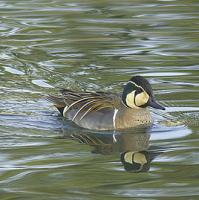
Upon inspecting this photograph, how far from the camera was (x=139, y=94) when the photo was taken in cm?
1198

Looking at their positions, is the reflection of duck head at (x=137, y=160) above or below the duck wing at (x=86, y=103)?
below

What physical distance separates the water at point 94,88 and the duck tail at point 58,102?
0.14 meters

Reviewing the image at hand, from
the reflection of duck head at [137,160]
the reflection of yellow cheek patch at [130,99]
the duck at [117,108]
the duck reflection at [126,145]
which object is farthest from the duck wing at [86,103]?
the reflection of duck head at [137,160]

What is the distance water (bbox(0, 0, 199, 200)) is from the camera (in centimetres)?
920

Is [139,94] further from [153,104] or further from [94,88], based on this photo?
[94,88]

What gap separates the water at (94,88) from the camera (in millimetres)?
9195

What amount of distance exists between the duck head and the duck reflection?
0.33 meters

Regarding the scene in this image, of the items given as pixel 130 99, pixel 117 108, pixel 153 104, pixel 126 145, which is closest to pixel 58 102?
pixel 117 108

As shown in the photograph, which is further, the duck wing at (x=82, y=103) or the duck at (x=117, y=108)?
the duck wing at (x=82, y=103)

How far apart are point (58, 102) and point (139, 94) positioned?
1.25m

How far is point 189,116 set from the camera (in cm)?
1216

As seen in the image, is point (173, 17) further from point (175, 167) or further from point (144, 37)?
point (175, 167)

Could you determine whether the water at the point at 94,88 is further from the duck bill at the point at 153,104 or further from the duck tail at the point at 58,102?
the duck bill at the point at 153,104

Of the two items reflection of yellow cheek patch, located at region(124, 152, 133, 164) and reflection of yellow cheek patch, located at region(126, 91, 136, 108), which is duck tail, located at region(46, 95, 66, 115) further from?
reflection of yellow cheek patch, located at region(124, 152, 133, 164)
